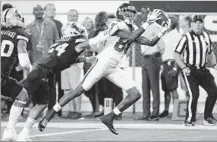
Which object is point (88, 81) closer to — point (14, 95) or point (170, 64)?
point (14, 95)

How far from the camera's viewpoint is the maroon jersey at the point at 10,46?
448 inches

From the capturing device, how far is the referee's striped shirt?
1431cm

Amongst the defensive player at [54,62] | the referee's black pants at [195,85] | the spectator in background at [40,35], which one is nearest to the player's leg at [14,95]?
the defensive player at [54,62]

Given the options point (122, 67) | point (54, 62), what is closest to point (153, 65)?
point (122, 67)

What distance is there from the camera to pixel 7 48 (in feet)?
37.4

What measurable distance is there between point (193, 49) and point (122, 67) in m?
1.72

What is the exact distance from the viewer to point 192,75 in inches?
562

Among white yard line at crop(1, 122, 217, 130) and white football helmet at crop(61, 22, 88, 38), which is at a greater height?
white football helmet at crop(61, 22, 88, 38)

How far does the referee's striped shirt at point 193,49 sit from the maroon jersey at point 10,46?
12.4ft

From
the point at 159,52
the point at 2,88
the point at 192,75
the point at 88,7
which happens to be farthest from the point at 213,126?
the point at 88,7

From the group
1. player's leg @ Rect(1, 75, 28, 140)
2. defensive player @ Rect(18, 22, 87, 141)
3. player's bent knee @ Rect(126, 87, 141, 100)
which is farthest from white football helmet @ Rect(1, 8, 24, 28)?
player's bent knee @ Rect(126, 87, 141, 100)

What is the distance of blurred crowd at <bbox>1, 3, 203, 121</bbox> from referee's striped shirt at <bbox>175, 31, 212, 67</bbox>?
3.42 ft

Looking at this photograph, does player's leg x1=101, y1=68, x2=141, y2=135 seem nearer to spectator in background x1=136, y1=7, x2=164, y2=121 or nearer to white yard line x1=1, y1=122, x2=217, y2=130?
white yard line x1=1, y1=122, x2=217, y2=130

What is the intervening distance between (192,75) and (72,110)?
296 centimetres
